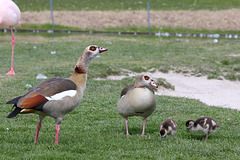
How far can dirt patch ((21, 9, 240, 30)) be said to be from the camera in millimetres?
32281

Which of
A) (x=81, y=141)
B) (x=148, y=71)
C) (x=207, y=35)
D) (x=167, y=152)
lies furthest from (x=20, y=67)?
(x=207, y=35)

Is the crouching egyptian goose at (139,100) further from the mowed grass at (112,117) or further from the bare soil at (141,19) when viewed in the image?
the bare soil at (141,19)

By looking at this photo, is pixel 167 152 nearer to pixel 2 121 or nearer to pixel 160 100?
pixel 2 121

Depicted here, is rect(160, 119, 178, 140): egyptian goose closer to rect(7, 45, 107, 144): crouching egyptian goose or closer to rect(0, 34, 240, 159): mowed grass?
rect(0, 34, 240, 159): mowed grass

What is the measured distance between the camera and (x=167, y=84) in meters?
13.8

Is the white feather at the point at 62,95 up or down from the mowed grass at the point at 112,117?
up

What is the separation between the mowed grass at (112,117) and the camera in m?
6.60

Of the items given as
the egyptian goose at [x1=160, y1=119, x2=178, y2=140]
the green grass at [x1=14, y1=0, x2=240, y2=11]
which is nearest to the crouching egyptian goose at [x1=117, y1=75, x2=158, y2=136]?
the egyptian goose at [x1=160, y1=119, x2=178, y2=140]

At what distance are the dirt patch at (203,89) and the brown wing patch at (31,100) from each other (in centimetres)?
706

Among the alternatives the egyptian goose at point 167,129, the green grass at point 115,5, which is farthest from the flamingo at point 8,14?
the green grass at point 115,5

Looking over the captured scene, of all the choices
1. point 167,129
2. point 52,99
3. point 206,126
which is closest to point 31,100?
point 52,99

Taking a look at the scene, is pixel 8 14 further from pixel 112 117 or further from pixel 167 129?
pixel 167 129

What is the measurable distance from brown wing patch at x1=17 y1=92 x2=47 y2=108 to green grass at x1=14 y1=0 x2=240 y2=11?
33.6 m

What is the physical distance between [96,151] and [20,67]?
9.71 meters
